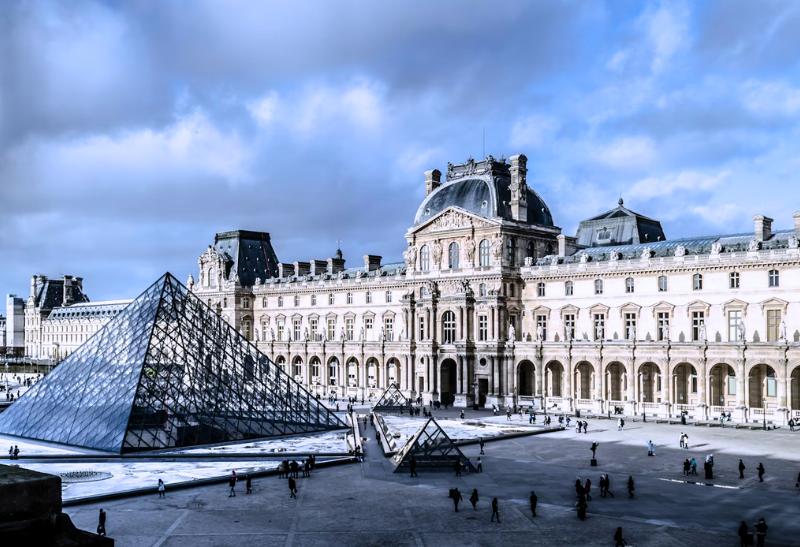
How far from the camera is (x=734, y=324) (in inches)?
2051

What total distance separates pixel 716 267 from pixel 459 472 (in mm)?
27257

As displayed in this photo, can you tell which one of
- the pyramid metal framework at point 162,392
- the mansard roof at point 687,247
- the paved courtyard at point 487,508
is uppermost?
the mansard roof at point 687,247

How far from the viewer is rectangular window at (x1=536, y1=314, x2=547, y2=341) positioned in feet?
203

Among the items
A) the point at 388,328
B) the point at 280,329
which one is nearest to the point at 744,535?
the point at 388,328

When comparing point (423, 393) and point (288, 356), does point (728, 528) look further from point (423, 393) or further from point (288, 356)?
point (288, 356)

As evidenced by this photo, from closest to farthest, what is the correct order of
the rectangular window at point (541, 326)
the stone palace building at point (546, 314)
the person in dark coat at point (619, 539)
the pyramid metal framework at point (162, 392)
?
the person in dark coat at point (619, 539) < the pyramid metal framework at point (162, 392) < the stone palace building at point (546, 314) < the rectangular window at point (541, 326)

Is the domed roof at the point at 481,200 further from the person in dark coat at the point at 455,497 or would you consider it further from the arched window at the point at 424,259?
the person in dark coat at the point at 455,497

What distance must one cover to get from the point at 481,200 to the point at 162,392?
31.6 m

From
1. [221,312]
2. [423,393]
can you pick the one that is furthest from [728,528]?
[221,312]

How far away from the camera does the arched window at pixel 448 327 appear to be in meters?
65.1

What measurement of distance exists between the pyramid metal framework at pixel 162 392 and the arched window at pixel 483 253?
772 inches

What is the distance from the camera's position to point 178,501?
2789cm

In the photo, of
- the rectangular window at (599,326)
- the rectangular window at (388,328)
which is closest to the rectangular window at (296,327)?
the rectangular window at (388,328)

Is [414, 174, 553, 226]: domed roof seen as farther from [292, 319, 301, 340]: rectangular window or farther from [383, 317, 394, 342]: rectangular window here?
[292, 319, 301, 340]: rectangular window
